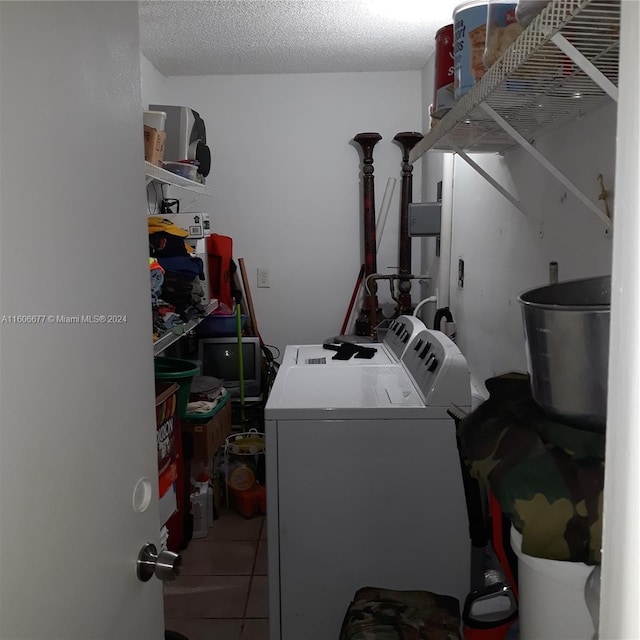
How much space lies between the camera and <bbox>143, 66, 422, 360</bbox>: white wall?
3.61 meters

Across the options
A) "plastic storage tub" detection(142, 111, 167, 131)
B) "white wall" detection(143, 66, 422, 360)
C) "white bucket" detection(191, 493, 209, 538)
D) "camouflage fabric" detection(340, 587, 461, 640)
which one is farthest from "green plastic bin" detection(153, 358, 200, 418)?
"camouflage fabric" detection(340, 587, 461, 640)

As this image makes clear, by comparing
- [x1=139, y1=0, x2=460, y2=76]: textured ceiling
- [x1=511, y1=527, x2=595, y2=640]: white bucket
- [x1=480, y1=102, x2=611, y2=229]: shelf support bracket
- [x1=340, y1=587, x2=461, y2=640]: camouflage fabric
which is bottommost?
[x1=340, y1=587, x2=461, y2=640]: camouflage fabric

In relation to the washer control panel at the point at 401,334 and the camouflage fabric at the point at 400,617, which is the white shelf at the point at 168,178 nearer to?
the washer control panel at the point at 401,334

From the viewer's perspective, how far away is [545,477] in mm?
734

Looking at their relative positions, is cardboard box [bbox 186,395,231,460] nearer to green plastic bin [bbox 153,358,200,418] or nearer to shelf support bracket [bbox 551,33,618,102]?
green plastic bin [bbox 153,358,200,418]

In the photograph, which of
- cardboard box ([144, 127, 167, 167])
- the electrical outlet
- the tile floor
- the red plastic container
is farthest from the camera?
the electrical outlet

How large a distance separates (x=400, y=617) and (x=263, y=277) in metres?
2.46

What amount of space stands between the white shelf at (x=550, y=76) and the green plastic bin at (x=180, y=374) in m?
1.45

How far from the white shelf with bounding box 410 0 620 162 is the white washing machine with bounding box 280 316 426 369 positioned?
977 mm

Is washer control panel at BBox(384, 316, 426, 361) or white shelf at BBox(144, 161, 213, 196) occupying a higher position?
white shelf at BBox(144, 161, 213, 196)

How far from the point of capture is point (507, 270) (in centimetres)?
197

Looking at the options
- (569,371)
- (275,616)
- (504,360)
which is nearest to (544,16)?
(569,371)

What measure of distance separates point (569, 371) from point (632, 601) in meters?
0.33

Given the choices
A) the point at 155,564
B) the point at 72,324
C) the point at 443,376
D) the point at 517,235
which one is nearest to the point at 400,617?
the point at 443,376
